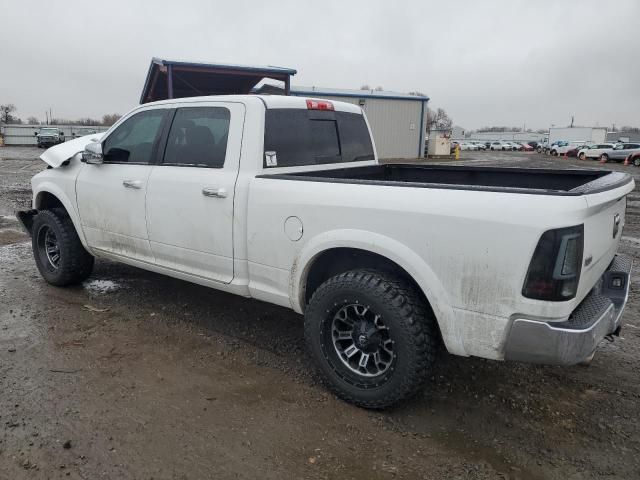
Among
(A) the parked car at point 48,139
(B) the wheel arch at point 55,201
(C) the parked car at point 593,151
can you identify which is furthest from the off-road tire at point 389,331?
(A) the parked car at point 48,139

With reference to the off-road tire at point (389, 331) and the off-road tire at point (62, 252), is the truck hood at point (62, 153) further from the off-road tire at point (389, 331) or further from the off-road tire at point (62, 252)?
the off-road tire at point (389, 331)

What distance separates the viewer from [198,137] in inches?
155

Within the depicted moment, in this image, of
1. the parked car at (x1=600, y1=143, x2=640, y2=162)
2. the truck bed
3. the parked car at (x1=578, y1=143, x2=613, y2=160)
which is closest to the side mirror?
the truck bed

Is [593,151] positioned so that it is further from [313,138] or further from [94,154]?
[94,154]

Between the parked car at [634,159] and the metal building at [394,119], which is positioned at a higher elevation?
the metal building at [394,119]

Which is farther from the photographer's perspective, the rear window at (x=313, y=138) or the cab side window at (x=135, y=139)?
the cab side window at (x=135, y=139)

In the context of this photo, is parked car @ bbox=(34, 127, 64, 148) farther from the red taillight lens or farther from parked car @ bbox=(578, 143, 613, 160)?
parked car @ bbox=(578, 143, 613, 160)

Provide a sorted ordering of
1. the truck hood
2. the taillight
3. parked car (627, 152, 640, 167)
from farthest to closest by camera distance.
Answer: parked car (627, 152, 640, 167)
the truck hood
the taillight

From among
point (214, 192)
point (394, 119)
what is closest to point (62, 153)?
point (214, 192)

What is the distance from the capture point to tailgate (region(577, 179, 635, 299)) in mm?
2486

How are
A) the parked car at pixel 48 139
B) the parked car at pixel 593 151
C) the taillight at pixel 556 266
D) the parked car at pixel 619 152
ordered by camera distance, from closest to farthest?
the taillight at pixel 556 266
the parked car at pixel 619 152
the parked car at pixel 593 151
the parked car at pixel 48 139

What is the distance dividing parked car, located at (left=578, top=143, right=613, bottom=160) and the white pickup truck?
41273 mm

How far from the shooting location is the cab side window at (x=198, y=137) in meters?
3.75

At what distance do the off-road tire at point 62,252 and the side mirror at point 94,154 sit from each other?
93cm
